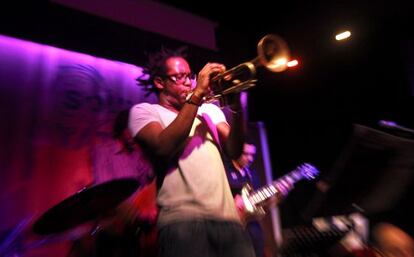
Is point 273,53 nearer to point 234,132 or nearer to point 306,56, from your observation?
point 234,132

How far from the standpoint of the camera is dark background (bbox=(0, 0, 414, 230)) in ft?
15.5

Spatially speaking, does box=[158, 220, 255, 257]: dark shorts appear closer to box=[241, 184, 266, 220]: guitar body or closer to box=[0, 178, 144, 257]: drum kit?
box=[0, 178, 144, 257]: drum kit

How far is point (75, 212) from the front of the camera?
8.59 feet

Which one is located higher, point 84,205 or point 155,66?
point 155,66

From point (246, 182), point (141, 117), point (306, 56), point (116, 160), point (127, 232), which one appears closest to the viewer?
point (141, 117)

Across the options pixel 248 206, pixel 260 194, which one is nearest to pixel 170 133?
pixel 248 206

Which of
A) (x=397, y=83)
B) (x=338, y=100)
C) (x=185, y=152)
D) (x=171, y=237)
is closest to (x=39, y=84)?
(x=185, y=152)

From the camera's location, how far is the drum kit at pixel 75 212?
2.48 meters

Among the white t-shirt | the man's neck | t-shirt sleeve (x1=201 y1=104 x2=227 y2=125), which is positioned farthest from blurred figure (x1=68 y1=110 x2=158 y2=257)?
t-shirt sleeve (x1=201 y1=104 x2=227 y2=125)

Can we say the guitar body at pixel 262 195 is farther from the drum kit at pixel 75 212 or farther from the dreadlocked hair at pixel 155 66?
the dreadlocked hair at pixel 155 66

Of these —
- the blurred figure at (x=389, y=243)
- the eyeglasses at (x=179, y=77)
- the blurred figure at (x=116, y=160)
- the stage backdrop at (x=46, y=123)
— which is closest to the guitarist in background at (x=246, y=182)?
the eyeglasses at (x=179, y=77)

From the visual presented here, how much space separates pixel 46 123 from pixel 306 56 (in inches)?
158

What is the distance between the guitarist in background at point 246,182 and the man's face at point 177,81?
1.77ft

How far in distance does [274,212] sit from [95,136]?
10.0 ft
